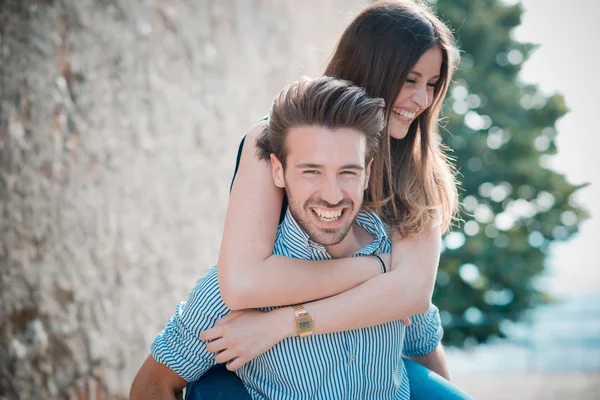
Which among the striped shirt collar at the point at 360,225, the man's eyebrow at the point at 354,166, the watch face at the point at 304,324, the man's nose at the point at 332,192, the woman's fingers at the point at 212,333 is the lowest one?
the woman's fingers at the point at 212,333

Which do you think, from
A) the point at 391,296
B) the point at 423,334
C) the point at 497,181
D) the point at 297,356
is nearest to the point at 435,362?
the point at 423,334

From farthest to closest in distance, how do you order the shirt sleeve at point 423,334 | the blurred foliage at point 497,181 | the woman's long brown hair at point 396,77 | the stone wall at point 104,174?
the blurred foliage at point 497,181 < the stone wall at point 104,174 < the shirt sleeve at point 423,334 < the woman's long brown hair at point 396,77

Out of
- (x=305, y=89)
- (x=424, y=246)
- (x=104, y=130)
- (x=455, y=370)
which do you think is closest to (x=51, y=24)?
(x=104, y=130)

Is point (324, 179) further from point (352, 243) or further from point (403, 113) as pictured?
point (403, 113)

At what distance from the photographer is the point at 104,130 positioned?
4.27 metres

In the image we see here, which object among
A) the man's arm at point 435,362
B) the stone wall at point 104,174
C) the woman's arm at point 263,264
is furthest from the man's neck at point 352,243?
the stone wall at point 104,174

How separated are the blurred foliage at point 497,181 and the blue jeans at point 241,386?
31.2 ft

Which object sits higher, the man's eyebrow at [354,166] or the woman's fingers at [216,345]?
the man's eyebrow at [354,166]

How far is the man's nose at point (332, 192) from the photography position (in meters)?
1.93

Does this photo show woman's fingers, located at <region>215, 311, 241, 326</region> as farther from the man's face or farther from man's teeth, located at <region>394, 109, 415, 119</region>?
man's teeth, located at <region>394, 109, 415, 119</region>

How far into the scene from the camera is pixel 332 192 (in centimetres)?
193

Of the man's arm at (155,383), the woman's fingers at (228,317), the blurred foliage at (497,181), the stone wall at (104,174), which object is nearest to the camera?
the woman's fingers at (228,317)

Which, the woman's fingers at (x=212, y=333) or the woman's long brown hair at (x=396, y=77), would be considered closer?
the woman's fingers at (x=212, y=333)

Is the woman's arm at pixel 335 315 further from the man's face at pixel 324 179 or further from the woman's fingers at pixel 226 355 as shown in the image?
the man's face at pixel 324 179
